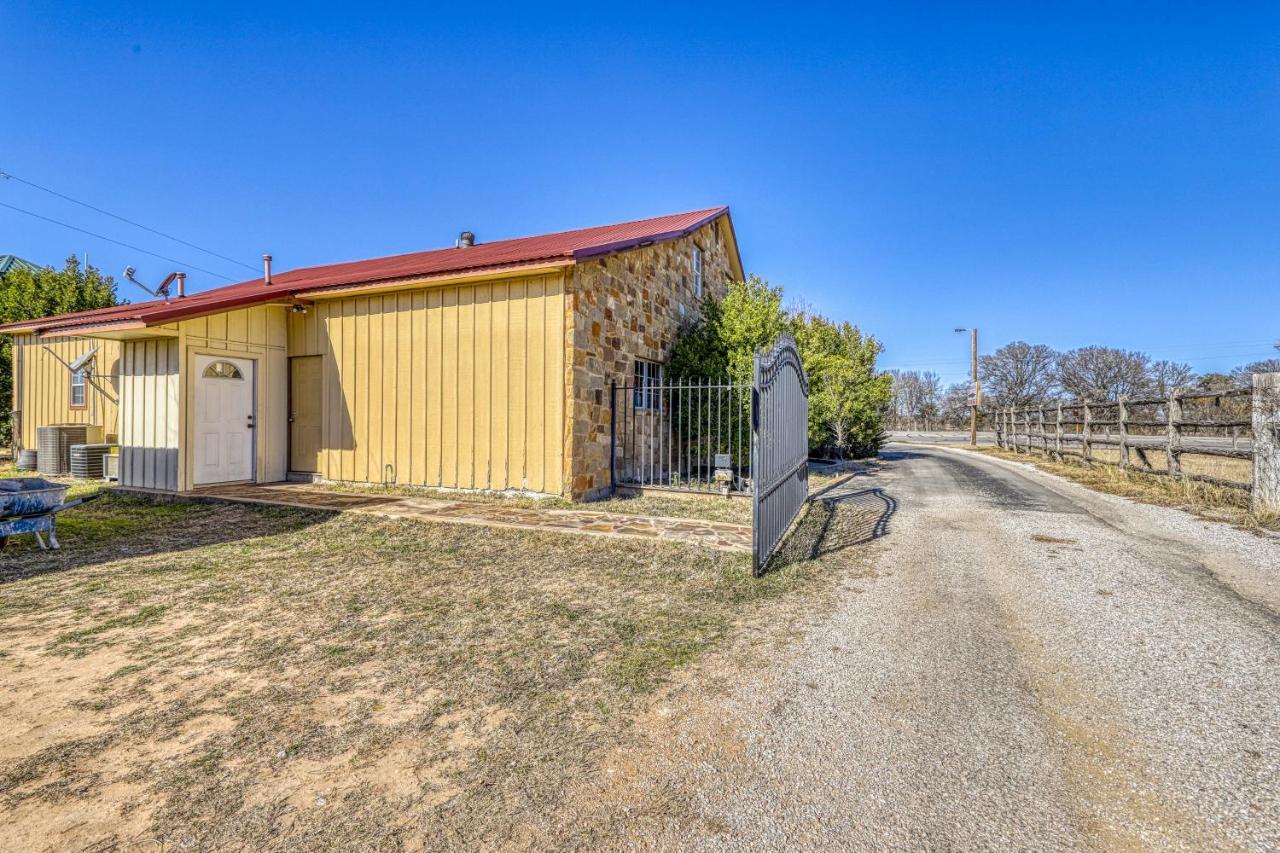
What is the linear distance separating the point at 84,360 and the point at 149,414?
3.72 m

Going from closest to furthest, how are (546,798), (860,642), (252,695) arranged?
1. (546,798)
2. (252,695)
3. (860,642)

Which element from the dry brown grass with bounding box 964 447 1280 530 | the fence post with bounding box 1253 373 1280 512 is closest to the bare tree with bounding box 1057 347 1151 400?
the dry brown grass with bounding box 964 447 1280 530

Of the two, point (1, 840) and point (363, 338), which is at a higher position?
point (363, 338)

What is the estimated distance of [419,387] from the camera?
877 centimetres

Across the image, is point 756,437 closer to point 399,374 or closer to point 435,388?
point 435,388

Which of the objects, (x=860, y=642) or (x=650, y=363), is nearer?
(x=860, y=642)

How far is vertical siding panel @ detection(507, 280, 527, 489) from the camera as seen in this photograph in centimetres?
809

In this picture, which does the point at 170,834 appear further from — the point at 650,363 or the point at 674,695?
the point at 650,363

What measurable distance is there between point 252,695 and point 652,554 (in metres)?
3.24

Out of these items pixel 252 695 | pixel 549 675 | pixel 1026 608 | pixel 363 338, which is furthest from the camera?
pixel 363 338

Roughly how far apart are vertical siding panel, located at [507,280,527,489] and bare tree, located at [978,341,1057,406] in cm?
4932

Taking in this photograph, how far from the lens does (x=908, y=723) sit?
2506 mm

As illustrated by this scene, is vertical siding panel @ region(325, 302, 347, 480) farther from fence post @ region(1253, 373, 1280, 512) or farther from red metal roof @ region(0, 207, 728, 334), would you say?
fence post @ region(1253, 373, 1280, 512)

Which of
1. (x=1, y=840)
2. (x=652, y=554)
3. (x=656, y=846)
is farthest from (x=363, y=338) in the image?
(x=656, y=846)
